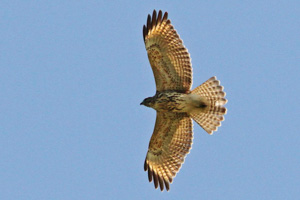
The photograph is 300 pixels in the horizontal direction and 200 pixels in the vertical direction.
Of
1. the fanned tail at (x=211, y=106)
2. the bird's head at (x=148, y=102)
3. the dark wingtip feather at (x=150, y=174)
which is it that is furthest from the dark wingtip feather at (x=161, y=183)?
the bird's head at (x=148, y=102)

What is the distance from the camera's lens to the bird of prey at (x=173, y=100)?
1391 cm

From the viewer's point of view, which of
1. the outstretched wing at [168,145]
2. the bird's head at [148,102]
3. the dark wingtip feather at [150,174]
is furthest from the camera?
the dark wingtip feather at [150,174]

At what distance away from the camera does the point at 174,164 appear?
1470 centimetres

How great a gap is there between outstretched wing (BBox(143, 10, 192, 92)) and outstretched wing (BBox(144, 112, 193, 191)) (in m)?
0.90

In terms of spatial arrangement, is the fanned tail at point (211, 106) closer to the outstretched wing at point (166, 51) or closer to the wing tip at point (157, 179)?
the outstretched wing at point (166, 51)

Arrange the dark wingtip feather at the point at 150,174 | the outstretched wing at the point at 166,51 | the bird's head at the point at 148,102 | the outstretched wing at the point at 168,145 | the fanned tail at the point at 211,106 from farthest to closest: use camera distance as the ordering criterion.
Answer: the dark wingtip feather at the point at 150,174 < the outstretched wing at the point at 168,145 < the bird's head at the point at 148,102 < the fanned tail at the point at 211,106 < the outstretched wing at the point at 166,51

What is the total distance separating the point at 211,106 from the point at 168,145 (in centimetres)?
149

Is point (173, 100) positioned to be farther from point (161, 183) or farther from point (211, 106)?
point (161, 183)

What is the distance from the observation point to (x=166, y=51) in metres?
13.9

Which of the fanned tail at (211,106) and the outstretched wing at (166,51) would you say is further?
the fanned tail at (211,106)

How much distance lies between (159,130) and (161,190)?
143 cm

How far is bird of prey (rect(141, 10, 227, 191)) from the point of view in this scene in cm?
1391

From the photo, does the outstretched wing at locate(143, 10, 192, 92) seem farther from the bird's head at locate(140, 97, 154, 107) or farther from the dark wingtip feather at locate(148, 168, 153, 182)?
the dark wingtip feather at locate(148, 168, 153, 182)

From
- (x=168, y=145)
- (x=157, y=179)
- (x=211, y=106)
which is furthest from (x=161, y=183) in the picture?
(x=211, y=106)
